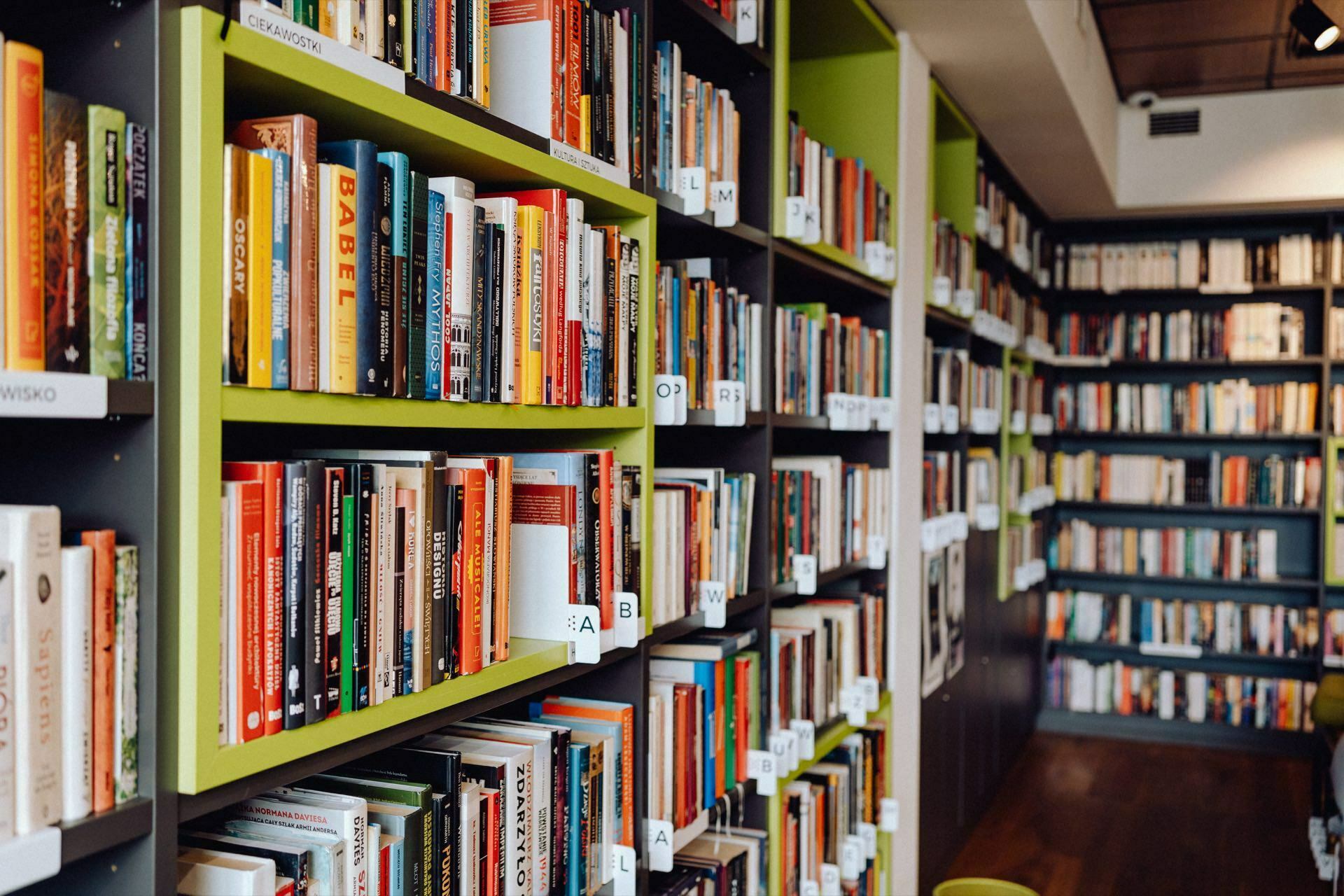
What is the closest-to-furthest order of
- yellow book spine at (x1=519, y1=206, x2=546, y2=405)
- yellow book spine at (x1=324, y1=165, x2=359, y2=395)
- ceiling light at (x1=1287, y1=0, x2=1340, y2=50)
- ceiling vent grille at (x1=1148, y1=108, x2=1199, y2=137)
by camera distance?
yellow book spine at (x1=324, y1=165, x2=359, y2=395), yellow book spine at (x1=519, y1=206, x2=546, y2=405), ceiling light at (x1=1287, y1=0, x2=1340, y2=50), ceiling vent grille at (x1=1148, y1=108, x2=1199, y2=137)

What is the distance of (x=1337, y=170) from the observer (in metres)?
4.82

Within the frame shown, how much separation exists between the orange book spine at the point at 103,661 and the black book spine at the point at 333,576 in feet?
0.67

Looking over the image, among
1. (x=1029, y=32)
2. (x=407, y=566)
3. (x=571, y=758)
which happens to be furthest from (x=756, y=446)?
(x=1029, y=32)

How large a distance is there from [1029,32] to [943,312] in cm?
87

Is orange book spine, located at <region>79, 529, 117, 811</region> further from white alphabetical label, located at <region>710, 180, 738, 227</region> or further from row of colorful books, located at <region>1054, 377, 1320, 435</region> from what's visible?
row of colorful books, located at <region>1054, 377, 1320, 435</region>

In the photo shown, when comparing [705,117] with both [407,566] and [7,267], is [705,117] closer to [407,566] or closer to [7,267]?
[407,566]

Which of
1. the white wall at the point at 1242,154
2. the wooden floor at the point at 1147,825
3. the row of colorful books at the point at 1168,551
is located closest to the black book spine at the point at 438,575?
the wooden floor at the point at 1147,825

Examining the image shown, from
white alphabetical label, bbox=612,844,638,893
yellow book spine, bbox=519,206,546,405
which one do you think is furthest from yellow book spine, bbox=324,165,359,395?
white alphabetical label, bbox=612,844,638,893

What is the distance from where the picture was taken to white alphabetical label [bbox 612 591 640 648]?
163 centimetres

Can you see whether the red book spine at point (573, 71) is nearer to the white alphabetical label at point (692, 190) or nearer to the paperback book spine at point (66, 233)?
the white alphabetical label at point (692, 190)

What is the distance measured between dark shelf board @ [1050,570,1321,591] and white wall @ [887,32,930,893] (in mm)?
→ 2915

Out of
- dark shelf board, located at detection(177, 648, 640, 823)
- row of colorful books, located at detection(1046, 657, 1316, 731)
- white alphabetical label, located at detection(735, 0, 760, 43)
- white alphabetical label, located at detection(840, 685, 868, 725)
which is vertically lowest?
row of colorful books, located at detection(1046, 657, 1316, 731)

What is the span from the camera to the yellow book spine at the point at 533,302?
1.41 meters

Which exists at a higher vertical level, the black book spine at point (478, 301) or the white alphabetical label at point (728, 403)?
the black book spine at point (478, 301)
